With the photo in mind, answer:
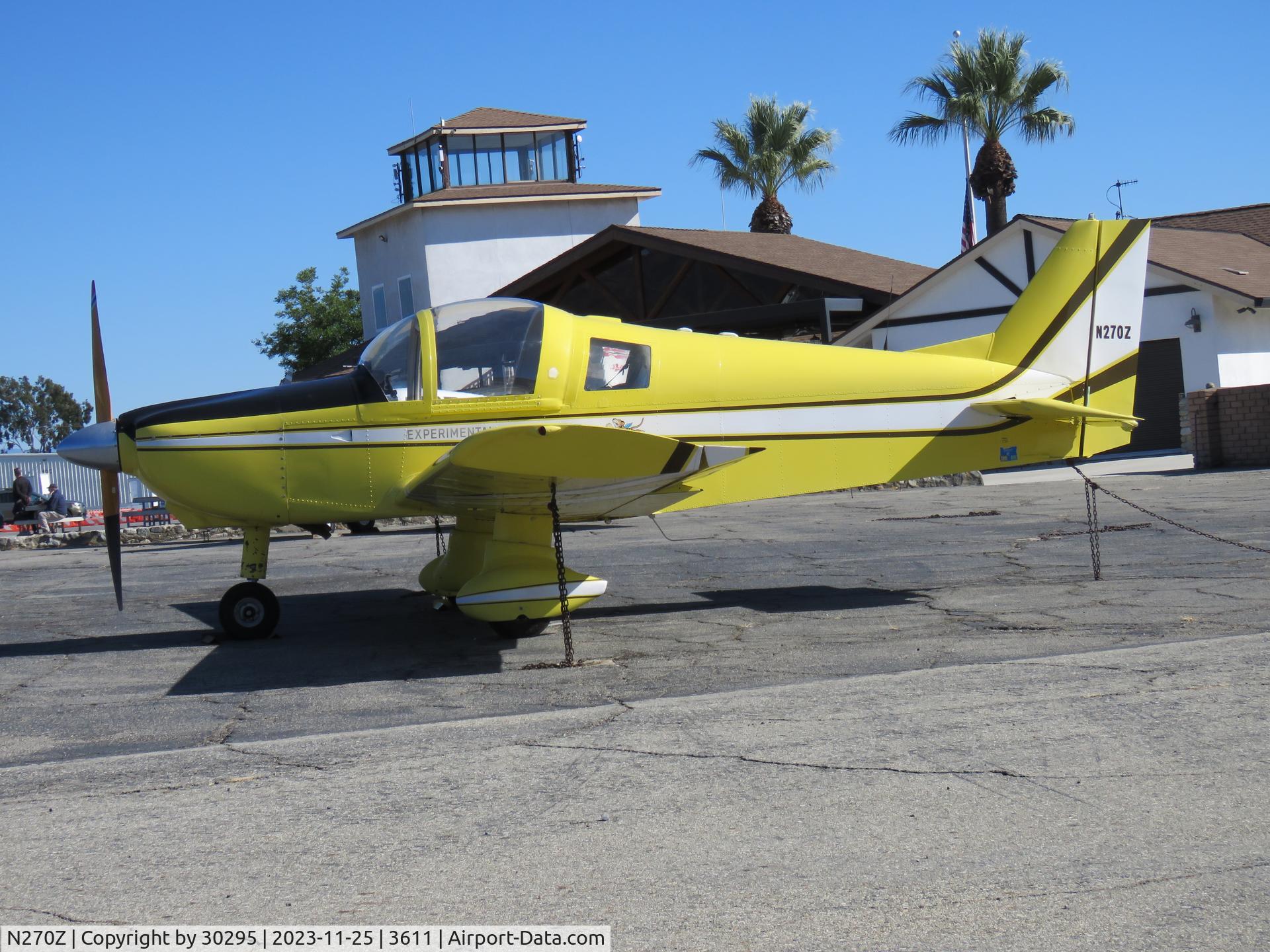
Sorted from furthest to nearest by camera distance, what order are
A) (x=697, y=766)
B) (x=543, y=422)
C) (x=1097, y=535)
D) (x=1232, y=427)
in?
(x=1232, y=427) → (x=1097, y=535) → (x=543, y=422) → (x=697, y=766)

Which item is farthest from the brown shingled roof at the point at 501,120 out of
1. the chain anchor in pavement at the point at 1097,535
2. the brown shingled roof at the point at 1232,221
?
the chain anchor in pavement at the point at 1097,535

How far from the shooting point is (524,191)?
41500 millimetres

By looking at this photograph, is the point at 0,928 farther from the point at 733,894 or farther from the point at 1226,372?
the point at 1226,372

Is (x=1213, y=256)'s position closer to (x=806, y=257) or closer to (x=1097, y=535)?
(x=806, y=257)

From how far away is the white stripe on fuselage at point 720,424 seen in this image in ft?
26.3

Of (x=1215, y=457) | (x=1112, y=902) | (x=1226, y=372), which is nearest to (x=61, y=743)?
(x=1112, y=902)

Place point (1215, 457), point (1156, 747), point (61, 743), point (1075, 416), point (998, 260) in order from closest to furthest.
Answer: point (1156, 747) < point (61, 743) < point (1075, 416) < point (1215, 457) < point (998, 260)

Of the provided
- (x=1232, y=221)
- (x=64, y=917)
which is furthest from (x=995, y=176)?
(x=64, y=917)

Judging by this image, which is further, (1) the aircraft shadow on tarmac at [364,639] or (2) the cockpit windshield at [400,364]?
(2) the cockpit windshield at [400,364]

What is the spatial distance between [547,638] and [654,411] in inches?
74.4

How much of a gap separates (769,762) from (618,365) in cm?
413

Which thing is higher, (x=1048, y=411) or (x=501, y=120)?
(x=501, y=120)

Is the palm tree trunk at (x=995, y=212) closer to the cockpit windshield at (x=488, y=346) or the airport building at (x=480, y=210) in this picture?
the airport building at (x=480, y=210)

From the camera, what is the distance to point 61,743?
19.2 feet
